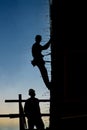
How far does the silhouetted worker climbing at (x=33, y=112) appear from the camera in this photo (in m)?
10.6

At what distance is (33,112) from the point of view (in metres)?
10.8
